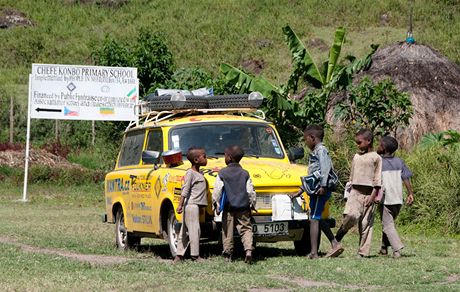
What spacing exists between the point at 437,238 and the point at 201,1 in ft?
147

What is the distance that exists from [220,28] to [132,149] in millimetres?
40280

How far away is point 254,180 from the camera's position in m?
13.2

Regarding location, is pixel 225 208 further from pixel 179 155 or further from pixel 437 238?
pixel 437 238

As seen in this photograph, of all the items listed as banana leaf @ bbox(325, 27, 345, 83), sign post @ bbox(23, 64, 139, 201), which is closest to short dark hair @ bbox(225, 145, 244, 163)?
banana leaf @ bbox(325, 27, 345, 83)

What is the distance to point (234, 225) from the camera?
12.8 meters

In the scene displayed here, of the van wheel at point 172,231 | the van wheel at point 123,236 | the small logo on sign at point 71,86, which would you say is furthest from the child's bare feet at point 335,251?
the small logo on sign at point 71,86

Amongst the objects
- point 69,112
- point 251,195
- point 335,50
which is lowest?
point 251,195

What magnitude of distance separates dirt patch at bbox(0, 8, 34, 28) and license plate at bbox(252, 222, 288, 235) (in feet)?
154

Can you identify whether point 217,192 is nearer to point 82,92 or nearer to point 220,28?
point 82,92

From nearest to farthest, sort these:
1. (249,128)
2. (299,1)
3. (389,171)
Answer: (389,171)
(249,128)
(299,1)

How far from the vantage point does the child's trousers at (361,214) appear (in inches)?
517

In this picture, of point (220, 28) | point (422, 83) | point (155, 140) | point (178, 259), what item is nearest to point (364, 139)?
point (178, 259)

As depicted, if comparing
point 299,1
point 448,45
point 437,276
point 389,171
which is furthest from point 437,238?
point 299,1

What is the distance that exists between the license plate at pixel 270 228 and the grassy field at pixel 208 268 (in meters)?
0.36
